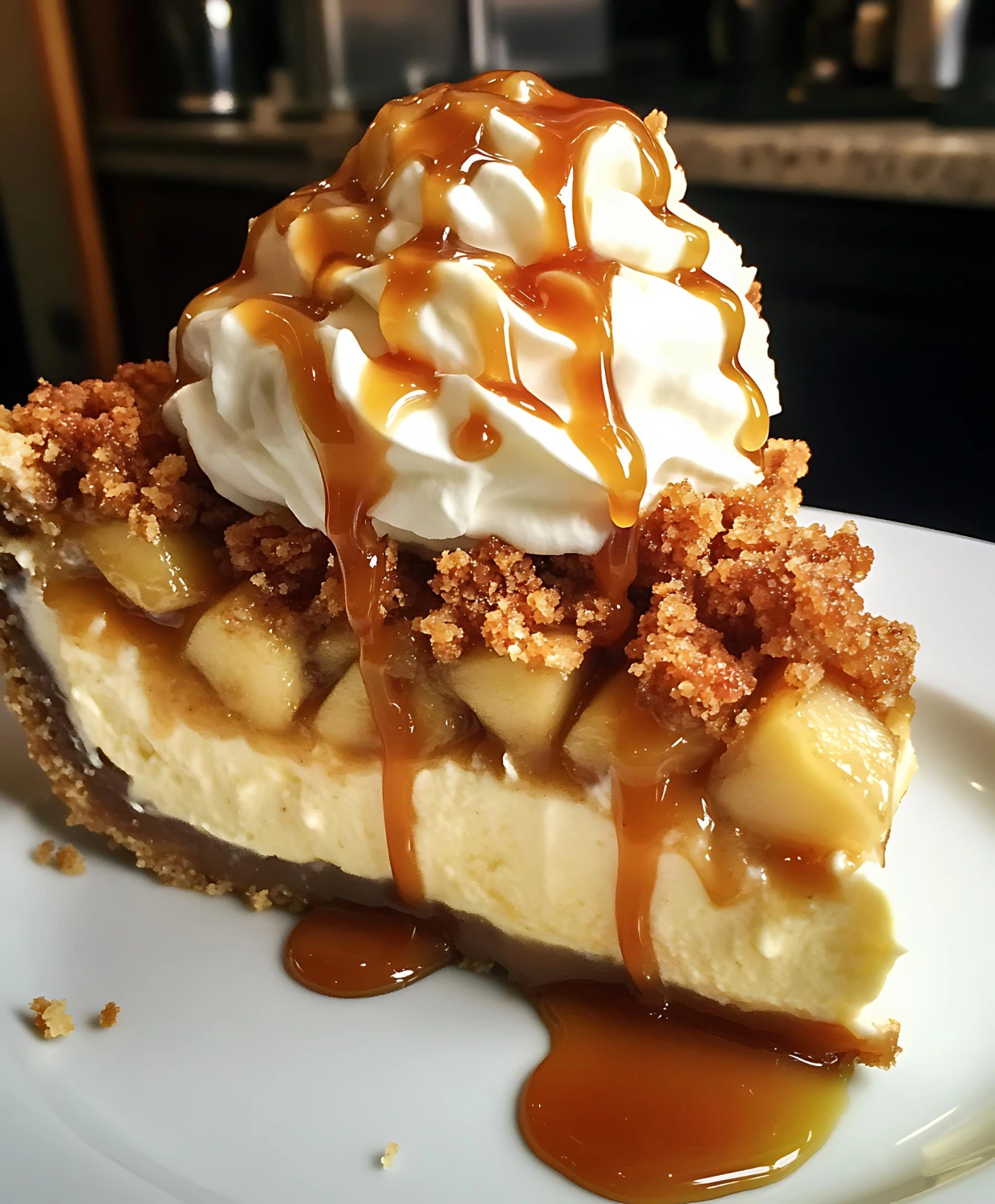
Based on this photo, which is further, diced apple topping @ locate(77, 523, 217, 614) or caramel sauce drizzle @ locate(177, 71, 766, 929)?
diced apple topping @ locate(77, 523, 217, 614)

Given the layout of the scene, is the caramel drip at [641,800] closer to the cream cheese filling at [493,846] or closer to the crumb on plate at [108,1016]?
the cream cheese filling at [493,846]

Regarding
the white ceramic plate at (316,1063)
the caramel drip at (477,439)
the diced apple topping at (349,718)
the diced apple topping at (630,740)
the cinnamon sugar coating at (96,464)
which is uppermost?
the caramel drip at (477,439)

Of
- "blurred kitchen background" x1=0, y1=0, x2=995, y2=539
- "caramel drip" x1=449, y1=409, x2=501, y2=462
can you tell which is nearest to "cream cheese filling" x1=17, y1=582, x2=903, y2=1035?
"caramel drip" x1=449, y1=409, x2=501, y2=462

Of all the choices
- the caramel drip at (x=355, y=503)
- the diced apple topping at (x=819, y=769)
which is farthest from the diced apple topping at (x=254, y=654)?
the diced apple topping at (x=819, y=769)

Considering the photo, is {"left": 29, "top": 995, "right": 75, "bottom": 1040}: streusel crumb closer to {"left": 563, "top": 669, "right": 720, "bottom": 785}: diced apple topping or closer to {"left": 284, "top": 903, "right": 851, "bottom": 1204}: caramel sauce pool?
{"left": 284, "top": 903, "right": 851, "bottom": 1204}: caramel sauce pool

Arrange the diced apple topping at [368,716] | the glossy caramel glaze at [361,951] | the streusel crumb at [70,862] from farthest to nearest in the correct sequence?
1. the streusel crumb at [70,862]
2. the glossy caramel glaze at [361,951]
3. the diced apple topping at [368,716]

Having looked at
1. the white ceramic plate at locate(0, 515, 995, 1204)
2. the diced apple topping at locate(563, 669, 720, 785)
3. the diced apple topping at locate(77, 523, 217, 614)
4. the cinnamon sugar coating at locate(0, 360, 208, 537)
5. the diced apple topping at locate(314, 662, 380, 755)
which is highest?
the cinnamon sugar coating at locate(0, 360, 208, 537)

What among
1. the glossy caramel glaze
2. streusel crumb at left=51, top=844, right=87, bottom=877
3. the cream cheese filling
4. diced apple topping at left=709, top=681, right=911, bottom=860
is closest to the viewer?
diced apple topping at left=709, top=681, right=911, bottom=860

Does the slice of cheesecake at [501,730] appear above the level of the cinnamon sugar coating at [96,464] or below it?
below
